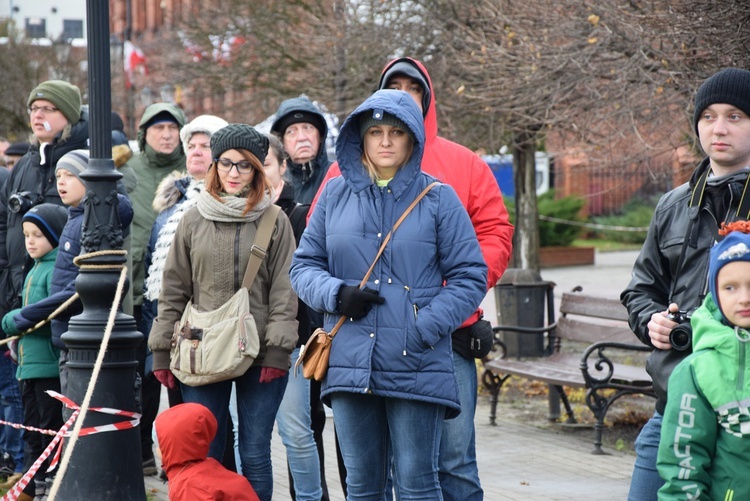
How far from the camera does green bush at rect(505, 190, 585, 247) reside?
1126 inches

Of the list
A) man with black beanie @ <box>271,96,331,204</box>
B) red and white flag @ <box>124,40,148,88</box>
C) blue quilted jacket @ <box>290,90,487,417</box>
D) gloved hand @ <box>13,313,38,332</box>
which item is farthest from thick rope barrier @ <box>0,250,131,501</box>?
red and white flag @ <box>124,40,148,88</box>

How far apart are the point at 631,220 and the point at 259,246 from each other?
29917mm

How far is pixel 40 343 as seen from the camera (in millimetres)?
6504

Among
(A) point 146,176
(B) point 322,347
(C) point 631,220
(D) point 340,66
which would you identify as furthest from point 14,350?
(C) point 631,220

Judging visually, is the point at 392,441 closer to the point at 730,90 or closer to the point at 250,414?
the point at 250,414

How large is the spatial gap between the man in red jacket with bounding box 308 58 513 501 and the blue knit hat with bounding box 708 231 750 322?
1.39 m

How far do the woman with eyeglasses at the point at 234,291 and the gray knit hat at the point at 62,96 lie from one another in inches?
81.4

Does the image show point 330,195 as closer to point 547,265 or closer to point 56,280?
point 56,280

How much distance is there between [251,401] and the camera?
527cm

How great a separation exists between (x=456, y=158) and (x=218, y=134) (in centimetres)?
119

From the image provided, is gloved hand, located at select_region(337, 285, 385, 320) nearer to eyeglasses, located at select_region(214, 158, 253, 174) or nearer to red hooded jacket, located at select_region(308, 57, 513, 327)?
red hooded jacket, located at select_region(308, 57, 513, 327)

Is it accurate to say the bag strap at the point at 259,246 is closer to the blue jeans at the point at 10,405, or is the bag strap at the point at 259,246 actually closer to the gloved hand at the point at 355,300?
the gloved hand at the point at 355,300

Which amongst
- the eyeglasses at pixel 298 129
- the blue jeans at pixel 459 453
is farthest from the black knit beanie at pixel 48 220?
the blue jeans at pixel 459 453

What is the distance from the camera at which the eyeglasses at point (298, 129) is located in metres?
6.24
